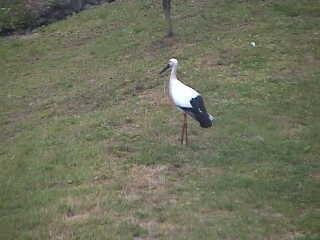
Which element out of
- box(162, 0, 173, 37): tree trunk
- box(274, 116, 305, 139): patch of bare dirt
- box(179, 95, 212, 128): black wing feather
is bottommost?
box(162, 0, 173, 37): tree trunk

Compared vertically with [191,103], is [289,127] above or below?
below

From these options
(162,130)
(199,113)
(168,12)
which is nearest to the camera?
(199,113)

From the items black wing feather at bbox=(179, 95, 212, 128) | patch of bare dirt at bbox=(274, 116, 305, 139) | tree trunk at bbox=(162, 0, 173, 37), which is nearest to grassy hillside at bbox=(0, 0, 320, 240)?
patch of bare dirt at bbox=(274, 116, 305, 139)

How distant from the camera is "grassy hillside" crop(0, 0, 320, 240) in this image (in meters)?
7.29

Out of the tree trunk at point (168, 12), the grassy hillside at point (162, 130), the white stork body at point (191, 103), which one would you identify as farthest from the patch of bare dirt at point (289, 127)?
the tree trunk at point (168, 12)

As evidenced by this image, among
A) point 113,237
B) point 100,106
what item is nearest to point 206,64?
point 100,106

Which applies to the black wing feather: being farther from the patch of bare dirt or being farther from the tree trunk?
the tree trunk

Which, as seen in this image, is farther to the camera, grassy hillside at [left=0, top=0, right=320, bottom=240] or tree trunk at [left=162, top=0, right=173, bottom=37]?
tree trunk at [left=162, top=0, right=173, bottom=37]

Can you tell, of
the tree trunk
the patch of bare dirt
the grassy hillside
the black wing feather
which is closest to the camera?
Answer: the grassy hillside

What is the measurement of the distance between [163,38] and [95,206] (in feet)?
29.2

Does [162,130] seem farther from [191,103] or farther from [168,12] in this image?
[168,12]

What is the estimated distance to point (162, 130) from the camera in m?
10.1

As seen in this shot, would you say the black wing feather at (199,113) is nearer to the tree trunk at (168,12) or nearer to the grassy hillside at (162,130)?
the grassy hillside at (162,130)

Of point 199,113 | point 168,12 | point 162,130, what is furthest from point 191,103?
point 168,12
